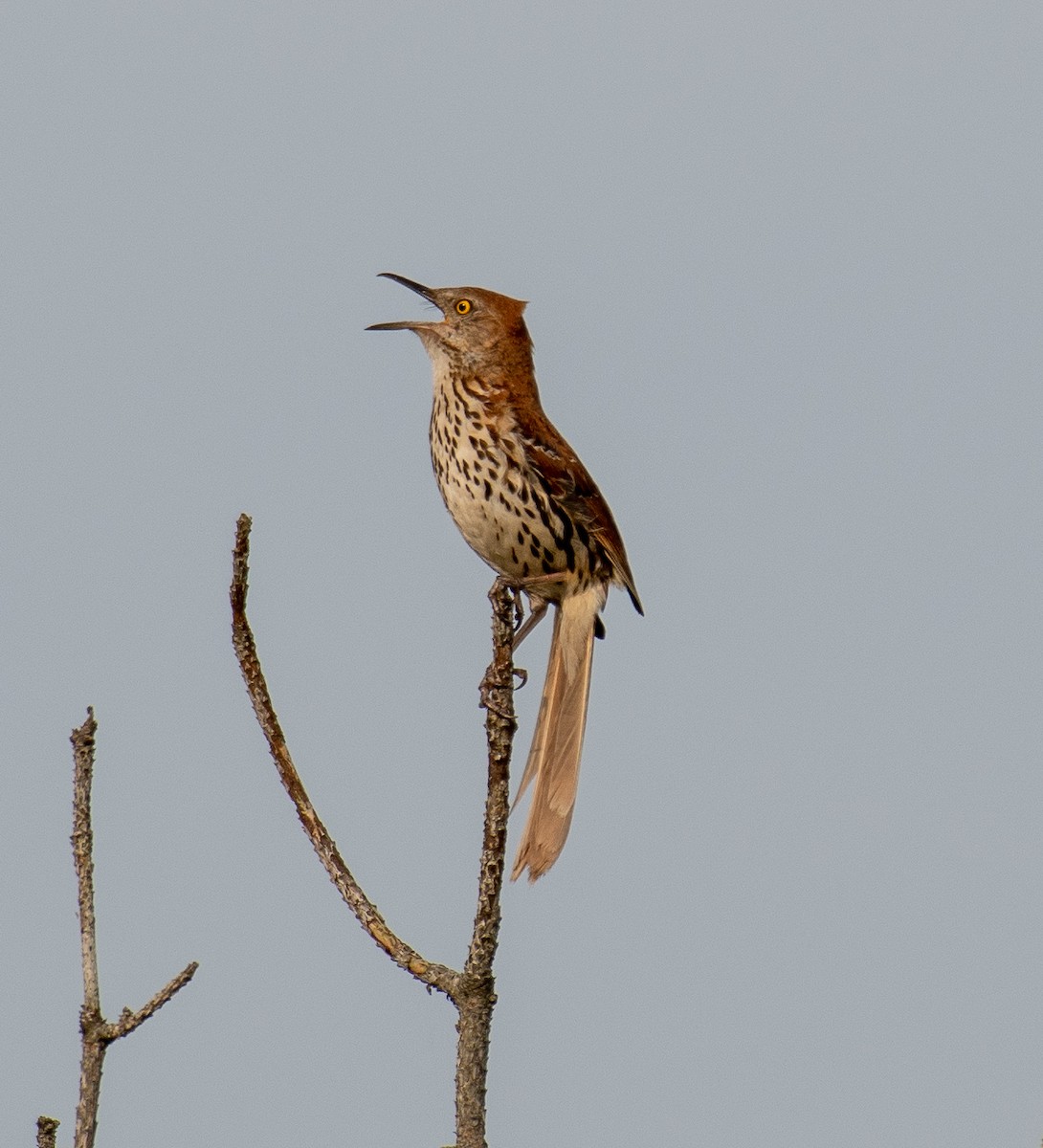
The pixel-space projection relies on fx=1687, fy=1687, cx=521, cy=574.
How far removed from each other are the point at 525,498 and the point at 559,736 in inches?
33.5

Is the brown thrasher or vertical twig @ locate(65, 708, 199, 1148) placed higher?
the brown thrasher

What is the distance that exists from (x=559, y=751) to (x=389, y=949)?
2.45m

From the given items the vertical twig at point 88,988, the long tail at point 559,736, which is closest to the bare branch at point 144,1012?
the vertical twig at point 88,988

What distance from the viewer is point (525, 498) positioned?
5.96 metres

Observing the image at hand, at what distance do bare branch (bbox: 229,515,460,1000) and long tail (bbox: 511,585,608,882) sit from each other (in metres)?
1.73

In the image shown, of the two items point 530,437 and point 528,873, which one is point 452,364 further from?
point 528,873

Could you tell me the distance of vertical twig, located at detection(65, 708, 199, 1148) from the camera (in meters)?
2.51

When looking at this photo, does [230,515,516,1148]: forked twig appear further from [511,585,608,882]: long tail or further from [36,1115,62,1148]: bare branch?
[511,585,608,882]: long tail

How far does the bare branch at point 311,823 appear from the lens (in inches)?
131

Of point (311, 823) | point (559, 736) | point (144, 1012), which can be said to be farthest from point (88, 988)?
point (559, 736)

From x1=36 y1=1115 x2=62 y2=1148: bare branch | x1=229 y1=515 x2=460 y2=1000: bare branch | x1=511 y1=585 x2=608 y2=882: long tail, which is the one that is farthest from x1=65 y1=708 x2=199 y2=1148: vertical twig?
x1=511 y1=585 x2=608 y2=882: long tail

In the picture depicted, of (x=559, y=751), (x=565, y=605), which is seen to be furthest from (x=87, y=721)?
(x=565, y=605)

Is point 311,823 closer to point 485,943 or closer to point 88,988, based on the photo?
point 485,943

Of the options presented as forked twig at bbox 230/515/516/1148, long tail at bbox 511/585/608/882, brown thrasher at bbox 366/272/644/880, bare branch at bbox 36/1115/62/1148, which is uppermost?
brown thrasher at bbox 366/272/644/880
